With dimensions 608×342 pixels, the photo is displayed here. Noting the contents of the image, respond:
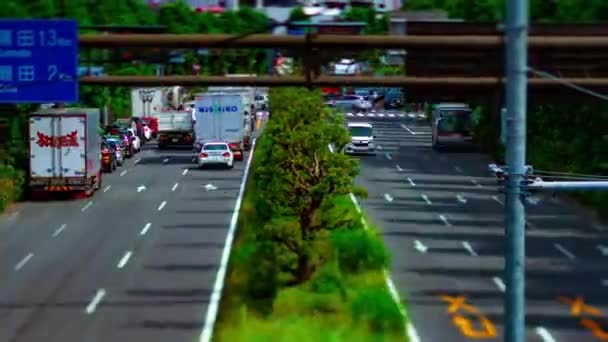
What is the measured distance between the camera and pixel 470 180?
177 ft

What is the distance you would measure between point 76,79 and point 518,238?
7.65 m

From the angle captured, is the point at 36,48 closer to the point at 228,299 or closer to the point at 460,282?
the point at 228,299

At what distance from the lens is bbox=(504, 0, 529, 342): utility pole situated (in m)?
14.0

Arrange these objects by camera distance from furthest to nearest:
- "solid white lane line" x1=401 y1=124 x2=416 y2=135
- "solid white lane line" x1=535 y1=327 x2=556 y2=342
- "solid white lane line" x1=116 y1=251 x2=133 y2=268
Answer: "solid white lane line" x1=401 y1=124 x2=416 y2=135
"solid white lane line" x1=116 y1=251 x2=133 y2=268
"solid white lane line" x1=535 y1=327 x2=556 y2=342

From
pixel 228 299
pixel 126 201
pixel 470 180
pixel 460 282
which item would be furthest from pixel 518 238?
pixel 470 180

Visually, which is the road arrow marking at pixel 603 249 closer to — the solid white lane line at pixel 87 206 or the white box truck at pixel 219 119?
the solid white lane line at pixel 87 206

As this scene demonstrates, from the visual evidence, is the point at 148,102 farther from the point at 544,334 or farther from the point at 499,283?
the point at 544,334

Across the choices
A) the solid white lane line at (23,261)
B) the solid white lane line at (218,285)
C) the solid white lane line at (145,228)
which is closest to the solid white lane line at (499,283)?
the solid white lane line at (218,285)

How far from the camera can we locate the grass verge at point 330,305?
67.0 feet

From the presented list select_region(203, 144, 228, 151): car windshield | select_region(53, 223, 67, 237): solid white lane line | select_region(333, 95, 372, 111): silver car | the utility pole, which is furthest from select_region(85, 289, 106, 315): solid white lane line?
select_region(333, 95, 372, 111): silver car

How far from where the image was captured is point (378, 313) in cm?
2145

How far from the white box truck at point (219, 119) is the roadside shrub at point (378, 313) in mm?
41644

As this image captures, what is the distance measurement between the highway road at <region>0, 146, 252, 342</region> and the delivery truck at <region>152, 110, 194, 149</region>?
46.3 feet

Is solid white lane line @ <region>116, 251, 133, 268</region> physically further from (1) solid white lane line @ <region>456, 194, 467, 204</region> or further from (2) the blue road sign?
(1) solid white lane line @ <region>456, 194, 467, 204</region>
